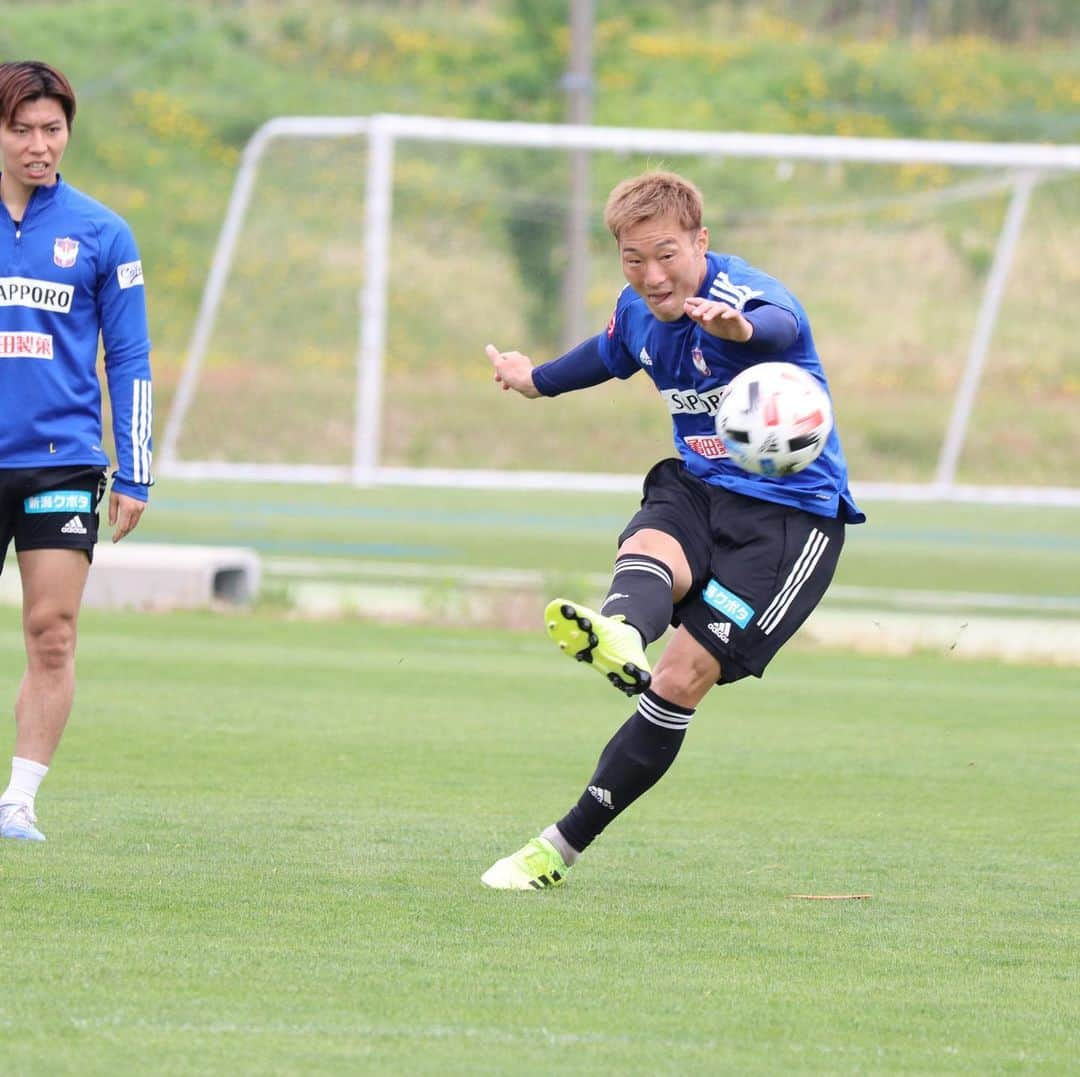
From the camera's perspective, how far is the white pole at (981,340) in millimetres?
28359

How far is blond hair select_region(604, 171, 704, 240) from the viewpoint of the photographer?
624 cm

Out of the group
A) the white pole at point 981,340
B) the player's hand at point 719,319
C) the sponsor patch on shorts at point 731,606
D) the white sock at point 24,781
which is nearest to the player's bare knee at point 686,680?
the sponsor patch on shorts at point 731,606

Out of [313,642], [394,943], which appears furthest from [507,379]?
[313,642]

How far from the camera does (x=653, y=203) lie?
20.5 ft

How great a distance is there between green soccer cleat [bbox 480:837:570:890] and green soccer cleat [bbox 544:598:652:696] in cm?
84

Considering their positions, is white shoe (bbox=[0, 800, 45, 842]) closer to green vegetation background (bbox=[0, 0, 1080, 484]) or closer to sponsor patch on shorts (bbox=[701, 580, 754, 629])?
sponsor patch on shorts (bbox=[701, 580, 754, 629])

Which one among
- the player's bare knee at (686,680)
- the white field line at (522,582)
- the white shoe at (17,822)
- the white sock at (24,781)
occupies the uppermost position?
the player's bare knee at (686,680)

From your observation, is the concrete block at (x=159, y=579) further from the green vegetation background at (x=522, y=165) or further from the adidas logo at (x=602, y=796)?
the green vegetation background at (x=522, y=165)

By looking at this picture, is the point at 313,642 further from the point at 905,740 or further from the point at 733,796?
the point at 733,796

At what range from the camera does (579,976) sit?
5.22 m

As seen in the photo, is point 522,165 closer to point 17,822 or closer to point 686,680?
point 17,822

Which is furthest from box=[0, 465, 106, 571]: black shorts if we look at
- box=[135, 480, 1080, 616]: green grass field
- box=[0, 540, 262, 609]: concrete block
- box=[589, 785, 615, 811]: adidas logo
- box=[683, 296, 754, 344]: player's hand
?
box=[135, 480, 1080, 616]: green grass field

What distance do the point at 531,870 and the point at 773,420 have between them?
1435 mm

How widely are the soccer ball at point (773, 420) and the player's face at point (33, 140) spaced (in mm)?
2026
